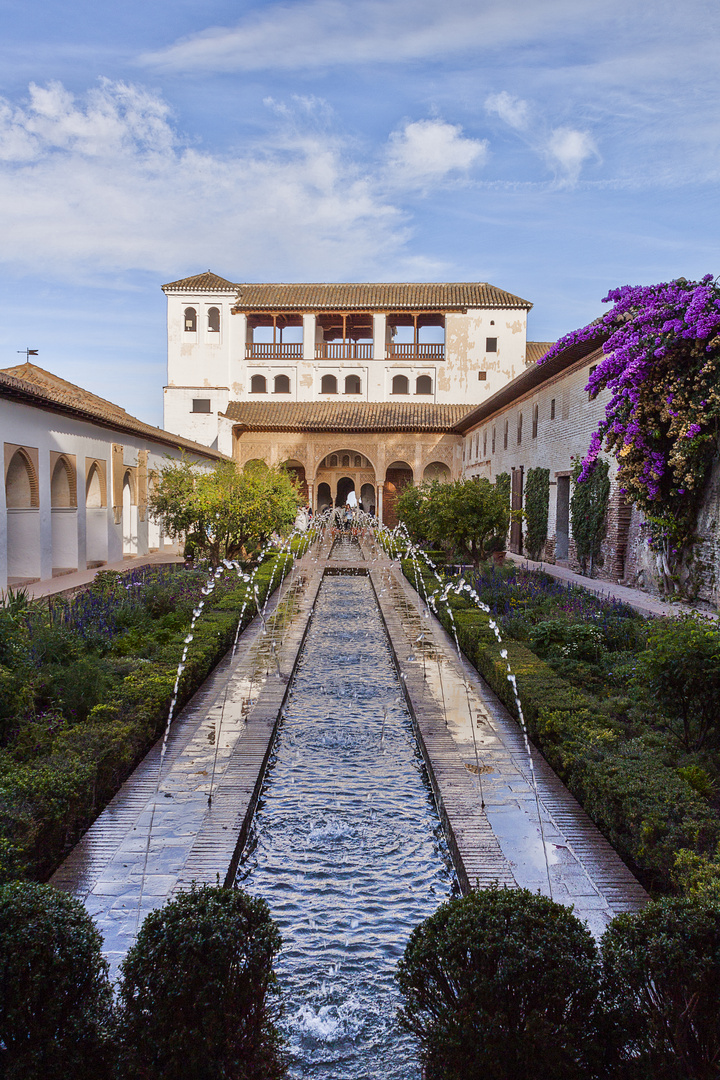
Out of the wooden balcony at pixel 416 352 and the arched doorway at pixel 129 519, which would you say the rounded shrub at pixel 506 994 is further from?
the wooden balcony at pixel 416 352

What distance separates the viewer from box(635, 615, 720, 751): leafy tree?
15.0 feet

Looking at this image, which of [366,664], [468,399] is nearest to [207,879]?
[366,664]

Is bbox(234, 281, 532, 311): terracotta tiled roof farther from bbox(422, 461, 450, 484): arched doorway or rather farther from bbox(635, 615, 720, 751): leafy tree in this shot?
bbox(635, 615, 720, 751): leafy tree

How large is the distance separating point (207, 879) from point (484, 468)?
24.5m

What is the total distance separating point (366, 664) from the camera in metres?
8.33

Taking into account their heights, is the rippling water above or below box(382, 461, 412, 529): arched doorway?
below

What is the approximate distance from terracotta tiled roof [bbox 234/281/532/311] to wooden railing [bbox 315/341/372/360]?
1.65 metres

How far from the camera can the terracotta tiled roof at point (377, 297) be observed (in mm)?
33188

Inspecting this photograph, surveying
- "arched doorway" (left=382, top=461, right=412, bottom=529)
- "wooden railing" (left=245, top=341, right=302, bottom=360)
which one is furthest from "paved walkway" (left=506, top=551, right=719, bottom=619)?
"wooden railing" (left=245, top=341, right=302, bottom=360)

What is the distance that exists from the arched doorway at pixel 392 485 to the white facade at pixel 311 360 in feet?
10.3

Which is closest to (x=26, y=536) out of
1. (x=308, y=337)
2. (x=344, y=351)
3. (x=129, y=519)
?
(x=129, y=519)

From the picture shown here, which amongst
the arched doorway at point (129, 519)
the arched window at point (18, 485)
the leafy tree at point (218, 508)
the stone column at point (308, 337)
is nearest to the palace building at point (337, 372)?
the stone column at point (308, 337)

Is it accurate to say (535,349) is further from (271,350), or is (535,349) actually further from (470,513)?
(470,513)

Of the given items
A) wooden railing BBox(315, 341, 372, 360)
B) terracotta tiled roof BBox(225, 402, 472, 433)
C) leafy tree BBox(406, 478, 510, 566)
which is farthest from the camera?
wooden railing BBox(315, 341, 372, 360)
